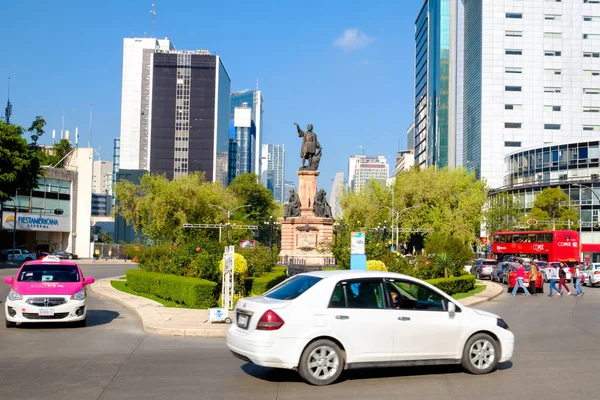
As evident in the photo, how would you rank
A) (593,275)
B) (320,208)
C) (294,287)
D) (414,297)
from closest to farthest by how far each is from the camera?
(294,287) < (414,297) < (593,275) < (320,208)

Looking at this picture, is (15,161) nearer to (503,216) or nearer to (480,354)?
(480,354)

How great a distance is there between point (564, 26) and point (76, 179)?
7318 cm

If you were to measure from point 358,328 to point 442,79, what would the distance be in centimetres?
12374

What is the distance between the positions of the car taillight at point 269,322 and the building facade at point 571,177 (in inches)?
2865

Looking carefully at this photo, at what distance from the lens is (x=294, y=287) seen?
10117 millimetres

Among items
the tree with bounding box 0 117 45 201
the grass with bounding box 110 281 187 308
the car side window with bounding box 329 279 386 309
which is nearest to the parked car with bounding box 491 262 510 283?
the grass with bounding box 110 281 187 308

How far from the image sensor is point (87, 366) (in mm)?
11055

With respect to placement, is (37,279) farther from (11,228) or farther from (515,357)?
(11,228)

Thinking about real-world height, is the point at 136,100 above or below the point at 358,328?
above

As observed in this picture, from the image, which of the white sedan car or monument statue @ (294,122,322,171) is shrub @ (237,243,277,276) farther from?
monument statue @ (294,122,322,171)

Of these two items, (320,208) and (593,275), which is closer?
(593,275)

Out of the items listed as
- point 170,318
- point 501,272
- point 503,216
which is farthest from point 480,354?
point 503,216

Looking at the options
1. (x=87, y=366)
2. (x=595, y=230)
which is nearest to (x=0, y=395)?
(x=87, y=366)

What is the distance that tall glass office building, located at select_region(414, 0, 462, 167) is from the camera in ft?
409
